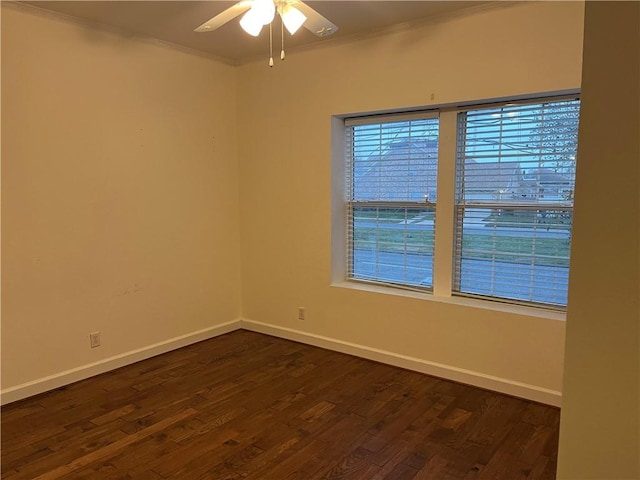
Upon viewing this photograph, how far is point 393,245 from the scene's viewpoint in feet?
12.6

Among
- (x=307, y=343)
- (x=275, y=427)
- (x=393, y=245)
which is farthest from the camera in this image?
(x=307, y=343)

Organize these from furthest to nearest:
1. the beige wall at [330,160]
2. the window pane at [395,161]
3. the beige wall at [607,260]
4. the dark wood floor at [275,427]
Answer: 1. the window pane at [395,161]
2. the beige wall at [330,160]
3. the dark wood floor at [275,427]
4. the beige wall at [607,260]

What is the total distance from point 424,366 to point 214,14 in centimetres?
297

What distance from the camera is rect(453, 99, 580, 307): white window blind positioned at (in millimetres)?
3008

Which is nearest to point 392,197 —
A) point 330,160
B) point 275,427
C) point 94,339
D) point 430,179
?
point 430,179

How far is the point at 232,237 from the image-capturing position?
4.50 metres

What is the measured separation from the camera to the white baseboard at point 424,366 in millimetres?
3051

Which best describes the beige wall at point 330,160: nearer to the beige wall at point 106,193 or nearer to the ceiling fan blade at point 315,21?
the beige wall at point 106,193

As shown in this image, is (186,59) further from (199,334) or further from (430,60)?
(199,334)

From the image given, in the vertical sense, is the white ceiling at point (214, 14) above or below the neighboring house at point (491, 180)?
above

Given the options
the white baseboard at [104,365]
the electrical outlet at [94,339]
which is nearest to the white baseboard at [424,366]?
the white baseboard at [104,365]

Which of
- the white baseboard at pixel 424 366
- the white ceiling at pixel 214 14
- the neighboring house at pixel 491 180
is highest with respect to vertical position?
the white ceiling at pixel 214 14

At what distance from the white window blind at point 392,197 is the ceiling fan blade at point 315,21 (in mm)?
1196

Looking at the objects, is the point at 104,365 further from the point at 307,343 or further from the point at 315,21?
the point at 315,21
